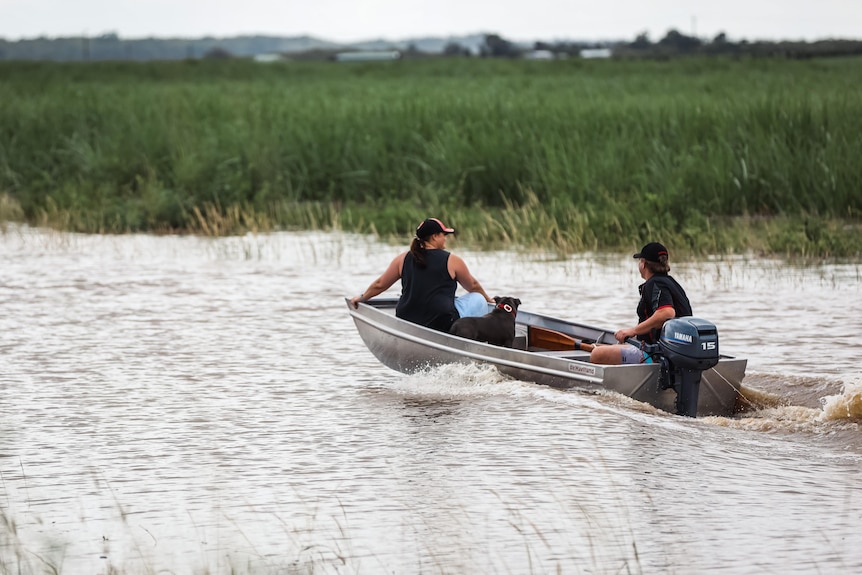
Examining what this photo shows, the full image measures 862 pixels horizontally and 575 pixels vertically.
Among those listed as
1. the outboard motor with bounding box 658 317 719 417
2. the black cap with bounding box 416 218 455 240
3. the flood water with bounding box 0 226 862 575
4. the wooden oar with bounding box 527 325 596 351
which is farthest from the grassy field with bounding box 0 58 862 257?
the outboard motor with bounding box 658 317 719 417

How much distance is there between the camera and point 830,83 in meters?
37.2

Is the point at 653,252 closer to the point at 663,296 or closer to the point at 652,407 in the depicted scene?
the point at 663,296

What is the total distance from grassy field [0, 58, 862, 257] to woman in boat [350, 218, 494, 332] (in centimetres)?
885

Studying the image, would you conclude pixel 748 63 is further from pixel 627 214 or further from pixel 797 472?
pixel 797 472

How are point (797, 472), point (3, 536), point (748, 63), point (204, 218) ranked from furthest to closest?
point (748, 63)
point (204, 218)
point (797, 472)
point (3, 536)

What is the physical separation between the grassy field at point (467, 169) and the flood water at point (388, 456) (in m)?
5.88

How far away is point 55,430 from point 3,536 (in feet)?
8.87

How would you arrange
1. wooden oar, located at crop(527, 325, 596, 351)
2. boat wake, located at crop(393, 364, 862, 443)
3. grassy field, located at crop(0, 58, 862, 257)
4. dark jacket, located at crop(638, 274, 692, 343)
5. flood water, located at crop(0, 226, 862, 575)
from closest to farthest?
flood water, located at crop(0, 226, 862, 575)
boat wake, located at crop(393, 364, 862, 443)
dark jacket, located at crop(638, 274, 692, 343)
wooden oar, located at crop(527, 325, 596, 351)
grassy field, located at crop(0, 58, 862, 257)

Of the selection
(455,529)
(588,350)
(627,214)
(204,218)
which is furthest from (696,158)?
(455,529)

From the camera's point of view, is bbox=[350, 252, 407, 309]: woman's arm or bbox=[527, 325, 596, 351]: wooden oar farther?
bbox=[350, 252, 407, 309]: woman's arm

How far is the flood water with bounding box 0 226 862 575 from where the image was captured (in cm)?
714

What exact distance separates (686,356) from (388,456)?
7.07 ft

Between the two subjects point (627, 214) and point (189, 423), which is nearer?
point (189, 423)

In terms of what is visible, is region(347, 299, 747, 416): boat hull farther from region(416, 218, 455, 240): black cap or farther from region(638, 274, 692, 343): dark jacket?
region(416, 218, 455, 240): black cap
